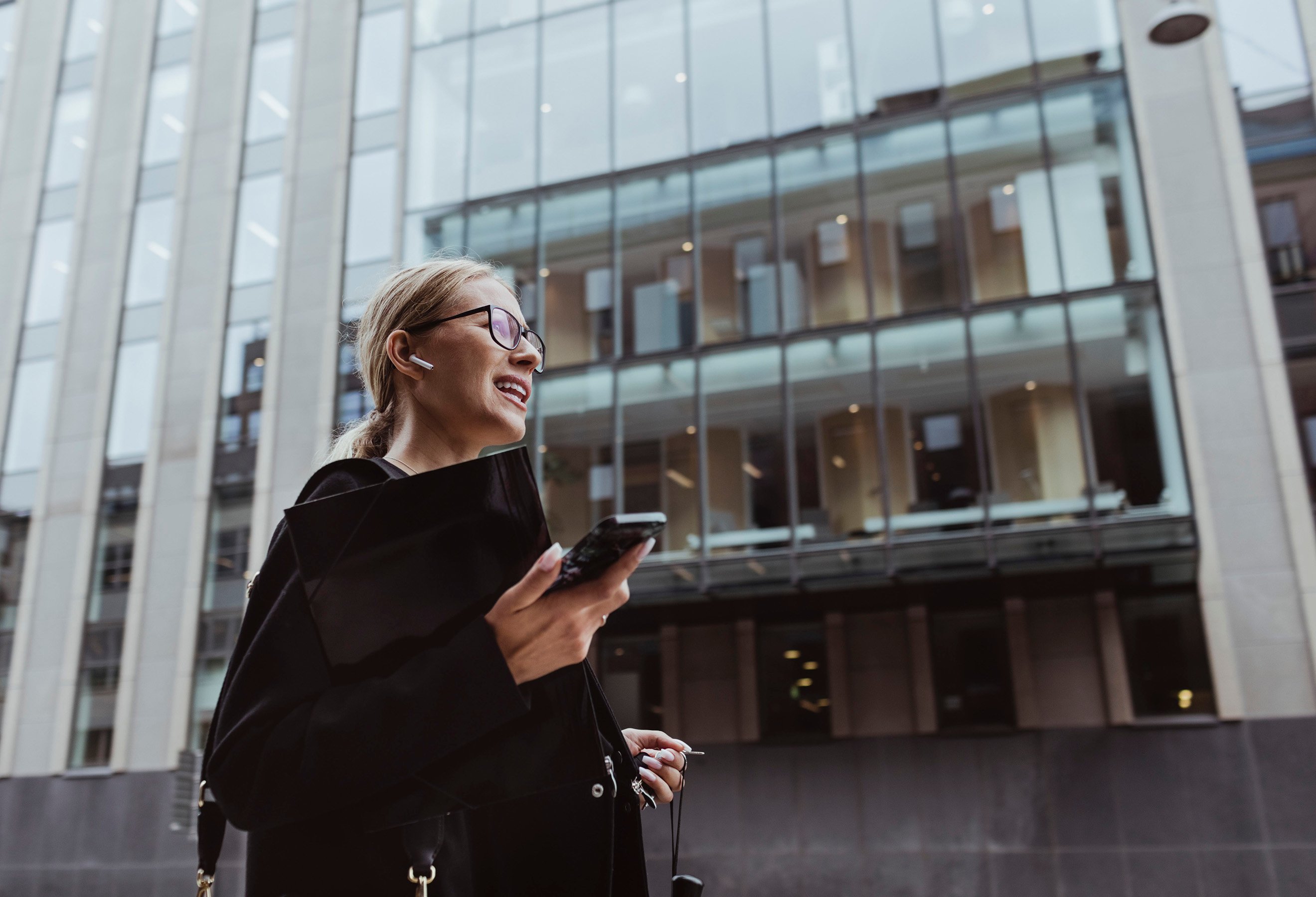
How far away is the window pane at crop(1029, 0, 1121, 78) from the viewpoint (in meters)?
17.8

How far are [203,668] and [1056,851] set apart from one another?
629 inches

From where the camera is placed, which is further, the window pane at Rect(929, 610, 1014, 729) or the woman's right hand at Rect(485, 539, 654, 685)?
the window pane at Rect(929, 610, 1014, 729)

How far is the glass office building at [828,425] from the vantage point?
52.0 ft

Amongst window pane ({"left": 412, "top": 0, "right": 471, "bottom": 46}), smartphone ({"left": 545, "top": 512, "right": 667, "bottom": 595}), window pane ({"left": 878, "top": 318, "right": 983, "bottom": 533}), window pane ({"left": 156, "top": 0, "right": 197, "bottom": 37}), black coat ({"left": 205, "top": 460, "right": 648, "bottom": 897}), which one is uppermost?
window pane ({"left": 156, "top": 0, "right": 197, "bottom": 37})

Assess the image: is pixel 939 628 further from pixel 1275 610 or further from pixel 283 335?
pixel 283 335

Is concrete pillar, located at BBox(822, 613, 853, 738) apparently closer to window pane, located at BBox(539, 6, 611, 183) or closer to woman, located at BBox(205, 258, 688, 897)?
window pane, located at BBox(539, 6, 611, 183)

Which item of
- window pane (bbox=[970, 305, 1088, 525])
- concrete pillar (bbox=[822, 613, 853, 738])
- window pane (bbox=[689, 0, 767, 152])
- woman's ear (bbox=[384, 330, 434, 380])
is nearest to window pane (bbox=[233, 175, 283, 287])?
window pane (bbox=[689, 0, 767, 152])

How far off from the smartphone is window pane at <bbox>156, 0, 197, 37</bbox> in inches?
1154

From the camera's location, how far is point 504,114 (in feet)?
69.2

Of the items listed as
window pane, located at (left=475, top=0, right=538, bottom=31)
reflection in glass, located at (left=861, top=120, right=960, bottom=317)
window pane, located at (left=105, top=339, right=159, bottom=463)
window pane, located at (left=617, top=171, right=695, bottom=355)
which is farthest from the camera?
window pane, located at (left=105, top=339, right=159, bottom=463)

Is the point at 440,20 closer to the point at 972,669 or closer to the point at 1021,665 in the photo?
the point at 972,669

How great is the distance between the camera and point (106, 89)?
2666 cm

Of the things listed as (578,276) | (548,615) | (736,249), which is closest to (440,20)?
(578,276)

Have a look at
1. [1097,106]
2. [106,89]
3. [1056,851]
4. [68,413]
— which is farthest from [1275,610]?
[106,89]
